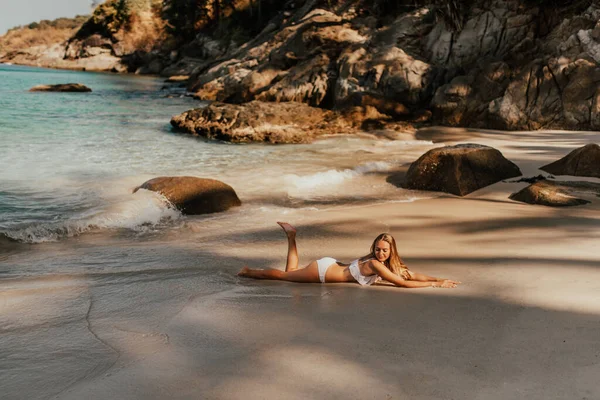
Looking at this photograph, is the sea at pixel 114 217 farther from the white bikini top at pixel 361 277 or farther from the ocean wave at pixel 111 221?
the white bikini top at pixel 361 277

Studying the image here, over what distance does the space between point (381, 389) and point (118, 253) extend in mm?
4249

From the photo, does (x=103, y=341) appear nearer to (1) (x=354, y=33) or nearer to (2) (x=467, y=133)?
(2) (x=467, y=133)

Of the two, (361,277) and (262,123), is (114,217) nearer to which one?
(361,277)

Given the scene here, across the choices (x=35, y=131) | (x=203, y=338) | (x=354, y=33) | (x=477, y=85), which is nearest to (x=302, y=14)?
(x=354, y=33)

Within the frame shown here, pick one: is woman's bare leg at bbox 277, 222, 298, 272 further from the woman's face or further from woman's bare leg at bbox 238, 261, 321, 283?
the woman's face

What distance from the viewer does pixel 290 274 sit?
5.22 metres

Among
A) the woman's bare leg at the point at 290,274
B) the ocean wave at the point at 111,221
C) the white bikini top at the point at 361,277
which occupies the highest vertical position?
the white bikini top at the point at 361,277

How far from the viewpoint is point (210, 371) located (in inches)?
132

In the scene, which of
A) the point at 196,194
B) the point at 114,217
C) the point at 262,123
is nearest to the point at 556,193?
the point at 196,194

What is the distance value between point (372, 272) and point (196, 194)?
14.6 feet

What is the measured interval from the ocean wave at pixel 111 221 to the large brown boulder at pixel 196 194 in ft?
0.47

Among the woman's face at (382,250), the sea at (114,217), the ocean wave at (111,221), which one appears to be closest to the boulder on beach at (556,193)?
the sea at (114,217)

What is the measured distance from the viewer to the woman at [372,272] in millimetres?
4789

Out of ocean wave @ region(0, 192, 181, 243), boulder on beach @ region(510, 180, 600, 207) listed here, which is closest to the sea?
ocean wave @ region(0, 192, 181, 243)
